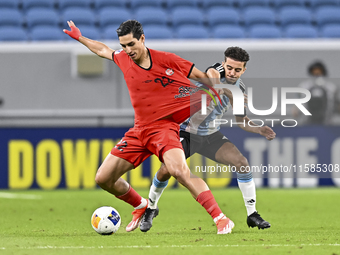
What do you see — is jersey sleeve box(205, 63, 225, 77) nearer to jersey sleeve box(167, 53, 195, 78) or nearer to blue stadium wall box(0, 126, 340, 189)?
jersey sleeve box(167, 53, 195, 78)

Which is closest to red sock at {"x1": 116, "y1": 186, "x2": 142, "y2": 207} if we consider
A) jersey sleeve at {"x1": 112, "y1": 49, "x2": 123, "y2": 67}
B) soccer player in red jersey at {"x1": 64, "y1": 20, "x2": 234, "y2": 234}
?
soccer player in red jersey at {"x1": 64, "y1": 20, "x2": 234, "y2": 234}

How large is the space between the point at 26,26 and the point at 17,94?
87.2 inches

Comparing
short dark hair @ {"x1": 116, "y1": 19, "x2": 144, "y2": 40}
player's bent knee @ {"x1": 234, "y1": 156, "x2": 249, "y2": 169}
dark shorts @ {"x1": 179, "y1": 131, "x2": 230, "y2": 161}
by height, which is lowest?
player's bent knee @ {"x1": 234, "y1": 156, "x2": 249, "y2": 169}

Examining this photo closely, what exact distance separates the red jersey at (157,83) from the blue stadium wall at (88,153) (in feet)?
15.9

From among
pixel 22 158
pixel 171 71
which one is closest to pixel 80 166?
pixel 22 158

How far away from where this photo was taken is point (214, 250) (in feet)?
15.9

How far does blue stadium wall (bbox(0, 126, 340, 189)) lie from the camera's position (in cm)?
1073

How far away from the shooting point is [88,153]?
10.8 metres

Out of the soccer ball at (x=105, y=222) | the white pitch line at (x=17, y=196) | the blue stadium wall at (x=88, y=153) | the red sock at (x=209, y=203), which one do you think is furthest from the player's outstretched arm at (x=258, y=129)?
the white pitch line at (x=17, y=196)

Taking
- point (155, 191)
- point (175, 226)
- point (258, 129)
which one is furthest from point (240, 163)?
point (175, 226)

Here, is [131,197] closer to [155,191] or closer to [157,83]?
[155,191]

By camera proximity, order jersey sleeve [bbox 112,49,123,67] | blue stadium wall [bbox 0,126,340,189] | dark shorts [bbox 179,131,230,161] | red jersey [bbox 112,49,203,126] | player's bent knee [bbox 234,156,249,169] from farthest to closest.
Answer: blue stadium wall [bbox 0,126,340,189] → dark shorts [bbox 179,131,230,161] → player's bent knee [bbox 234,156,249,169] → jersey sleeve [bbox 112,49,123,67] → red jersey [bbox 112,49,203,126]

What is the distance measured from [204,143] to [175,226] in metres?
0.98

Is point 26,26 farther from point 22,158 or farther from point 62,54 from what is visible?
point 22,158
